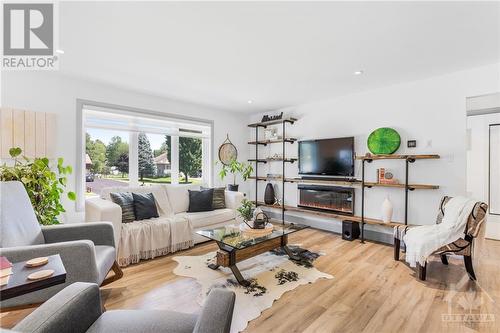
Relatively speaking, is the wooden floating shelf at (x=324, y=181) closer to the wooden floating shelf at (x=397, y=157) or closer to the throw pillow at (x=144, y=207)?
the wooden floating shelf at (x=397, y=157)

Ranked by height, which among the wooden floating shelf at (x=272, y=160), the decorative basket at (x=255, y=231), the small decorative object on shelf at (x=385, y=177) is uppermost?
the wooden floating shelf at (x=272, y=160)

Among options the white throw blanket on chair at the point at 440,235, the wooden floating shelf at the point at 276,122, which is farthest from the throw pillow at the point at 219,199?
the white throw blanket on chair at the point at 440,235

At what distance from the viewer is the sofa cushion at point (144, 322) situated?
A: 1.09 metres

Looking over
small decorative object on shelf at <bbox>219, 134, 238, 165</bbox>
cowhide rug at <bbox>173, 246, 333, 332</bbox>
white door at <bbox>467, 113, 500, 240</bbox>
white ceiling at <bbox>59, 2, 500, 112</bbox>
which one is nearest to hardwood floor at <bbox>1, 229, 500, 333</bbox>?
cowhide rug at <bbox>173, 246, 333, 332</bbox>

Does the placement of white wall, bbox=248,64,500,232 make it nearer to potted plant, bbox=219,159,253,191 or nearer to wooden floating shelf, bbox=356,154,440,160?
wooden floating shelf, bbox=356,154,440,160

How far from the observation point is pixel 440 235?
244 cm

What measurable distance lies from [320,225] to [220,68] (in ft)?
10.7

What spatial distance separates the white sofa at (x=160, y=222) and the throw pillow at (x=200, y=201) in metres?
0.11

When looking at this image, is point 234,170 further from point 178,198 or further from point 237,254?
point 237,254

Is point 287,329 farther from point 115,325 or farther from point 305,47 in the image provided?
point 305,47

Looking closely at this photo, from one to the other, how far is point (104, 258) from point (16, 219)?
2.28 ft

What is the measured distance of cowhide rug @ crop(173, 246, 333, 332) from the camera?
200 cm

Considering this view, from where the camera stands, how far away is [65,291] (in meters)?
1.13

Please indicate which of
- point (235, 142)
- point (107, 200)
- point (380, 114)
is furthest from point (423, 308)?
point (235, 142)
